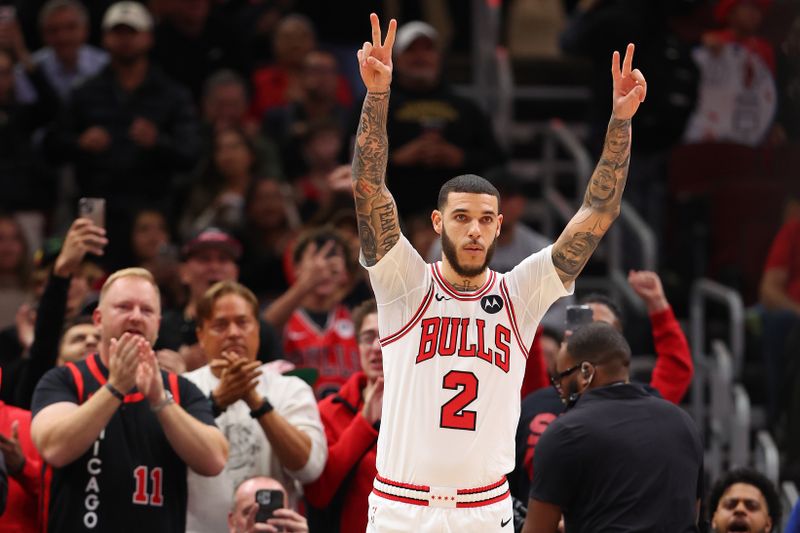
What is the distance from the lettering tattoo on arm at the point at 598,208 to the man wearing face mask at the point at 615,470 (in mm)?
680

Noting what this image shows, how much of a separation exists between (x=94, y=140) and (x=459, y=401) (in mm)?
5818

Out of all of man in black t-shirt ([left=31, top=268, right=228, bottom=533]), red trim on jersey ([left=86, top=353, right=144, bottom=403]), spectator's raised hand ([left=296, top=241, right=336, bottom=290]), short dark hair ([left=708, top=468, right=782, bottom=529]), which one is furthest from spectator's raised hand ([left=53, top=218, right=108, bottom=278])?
short dark hair ([left=708, top=468, right=782, bottom=529])

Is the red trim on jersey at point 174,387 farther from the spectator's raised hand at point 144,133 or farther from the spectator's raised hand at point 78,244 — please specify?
the spectator's raised hand at point 144,133

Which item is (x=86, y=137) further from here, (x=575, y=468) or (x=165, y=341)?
(x=575, y=468)

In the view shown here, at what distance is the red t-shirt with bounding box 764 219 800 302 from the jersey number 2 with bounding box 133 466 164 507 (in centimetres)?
609

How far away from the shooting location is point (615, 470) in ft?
20.1

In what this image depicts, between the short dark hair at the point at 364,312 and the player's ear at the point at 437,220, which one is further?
the short dark hair at the point at 364,312

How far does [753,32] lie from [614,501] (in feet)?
23.4

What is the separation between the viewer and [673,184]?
11953mm

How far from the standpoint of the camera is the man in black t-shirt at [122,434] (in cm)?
626

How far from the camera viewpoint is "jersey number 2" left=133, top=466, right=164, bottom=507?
21.2 feet

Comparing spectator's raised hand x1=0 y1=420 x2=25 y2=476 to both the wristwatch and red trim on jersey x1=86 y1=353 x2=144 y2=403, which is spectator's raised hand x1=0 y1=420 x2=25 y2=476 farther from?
the wristwatch

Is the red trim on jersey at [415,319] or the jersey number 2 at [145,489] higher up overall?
the red trim on jersey at [415,319]

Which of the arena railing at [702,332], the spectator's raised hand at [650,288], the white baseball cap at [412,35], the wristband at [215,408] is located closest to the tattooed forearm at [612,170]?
the spectator's raised hand at [650,288]
